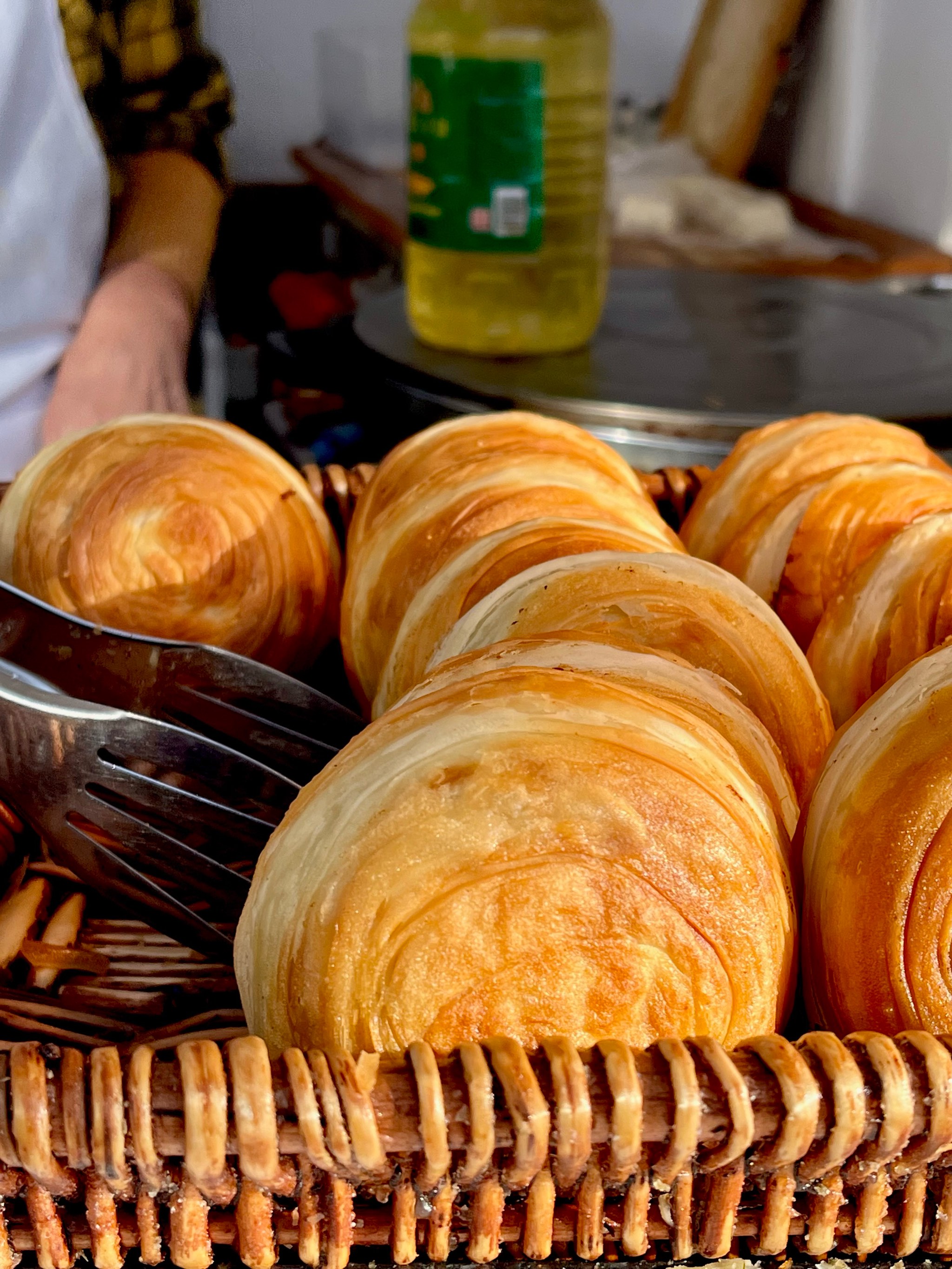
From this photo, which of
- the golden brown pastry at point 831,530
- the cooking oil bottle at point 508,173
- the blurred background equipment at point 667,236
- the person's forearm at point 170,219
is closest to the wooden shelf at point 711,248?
the blurred background equipment at point 667,236

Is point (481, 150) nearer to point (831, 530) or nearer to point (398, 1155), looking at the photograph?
point (831, 530)

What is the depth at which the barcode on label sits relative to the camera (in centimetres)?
118

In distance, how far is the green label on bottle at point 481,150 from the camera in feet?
3.79

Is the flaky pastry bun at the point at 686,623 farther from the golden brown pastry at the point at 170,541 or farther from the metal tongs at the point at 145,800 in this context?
the golden brown pastry at the point at 170,541

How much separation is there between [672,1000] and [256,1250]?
0.15 metres

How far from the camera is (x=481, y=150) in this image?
118cm

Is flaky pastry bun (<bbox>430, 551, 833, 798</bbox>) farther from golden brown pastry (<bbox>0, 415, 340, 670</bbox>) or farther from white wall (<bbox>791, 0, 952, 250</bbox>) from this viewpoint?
white wall (<bbox>791, 0, 952, 250</bbox>)

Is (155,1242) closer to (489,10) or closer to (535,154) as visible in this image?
(535,154)

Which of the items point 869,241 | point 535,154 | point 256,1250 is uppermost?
point 535,154

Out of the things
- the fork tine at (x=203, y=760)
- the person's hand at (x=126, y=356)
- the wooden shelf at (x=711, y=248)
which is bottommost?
the wooden shelf at (x=711, y=248)

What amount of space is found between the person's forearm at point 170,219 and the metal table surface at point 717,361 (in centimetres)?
26

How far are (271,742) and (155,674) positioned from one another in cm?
8

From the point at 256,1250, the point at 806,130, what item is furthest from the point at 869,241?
the point at 256,1250

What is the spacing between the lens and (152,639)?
2.35ft
